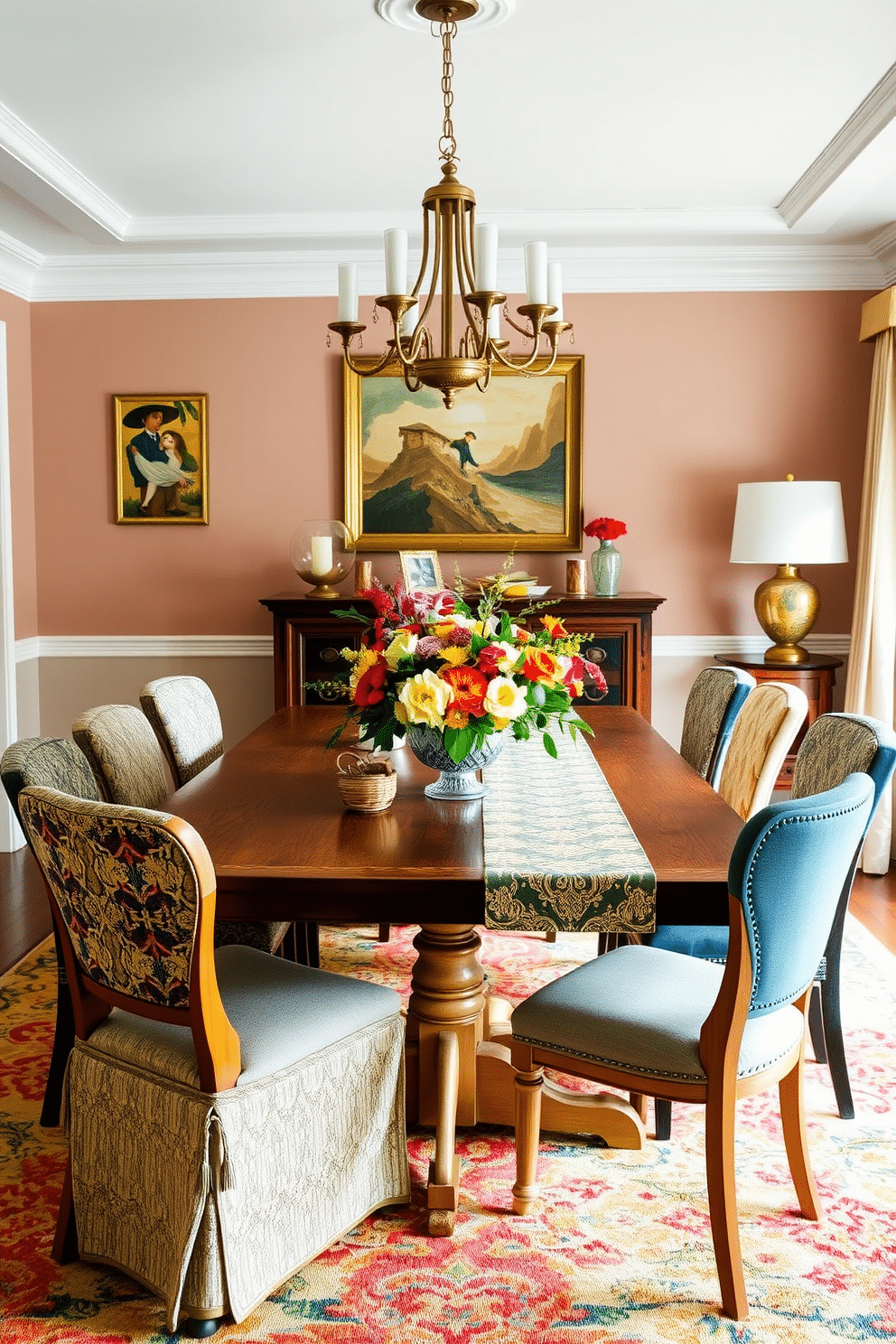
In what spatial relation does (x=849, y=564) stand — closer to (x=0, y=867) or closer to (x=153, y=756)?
(x=153, y=756)

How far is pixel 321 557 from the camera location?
16.1 ft

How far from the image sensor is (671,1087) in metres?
1.99

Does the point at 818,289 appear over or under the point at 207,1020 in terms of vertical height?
over

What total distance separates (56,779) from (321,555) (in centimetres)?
250

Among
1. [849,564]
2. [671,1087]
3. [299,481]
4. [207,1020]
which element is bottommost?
[671,1087]

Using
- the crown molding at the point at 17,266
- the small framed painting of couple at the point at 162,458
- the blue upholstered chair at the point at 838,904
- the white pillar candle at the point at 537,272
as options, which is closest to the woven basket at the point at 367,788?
the blue upholstered chair at the point at 838,904

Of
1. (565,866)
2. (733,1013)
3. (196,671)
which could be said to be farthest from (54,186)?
(733,1013)

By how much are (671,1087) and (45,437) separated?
4.44 m

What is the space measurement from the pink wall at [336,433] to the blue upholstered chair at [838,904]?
257 centimetres

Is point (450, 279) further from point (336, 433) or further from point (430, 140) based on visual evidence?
point (336, 433)

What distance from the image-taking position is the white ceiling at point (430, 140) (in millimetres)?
2996

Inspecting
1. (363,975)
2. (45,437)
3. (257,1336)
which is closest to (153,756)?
(363,975)

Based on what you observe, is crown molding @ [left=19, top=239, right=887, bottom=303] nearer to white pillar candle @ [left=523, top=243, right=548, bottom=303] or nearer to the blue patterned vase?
the blue patterned vase

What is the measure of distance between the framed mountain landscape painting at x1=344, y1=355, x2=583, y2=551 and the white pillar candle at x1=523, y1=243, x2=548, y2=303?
92.1 inches
